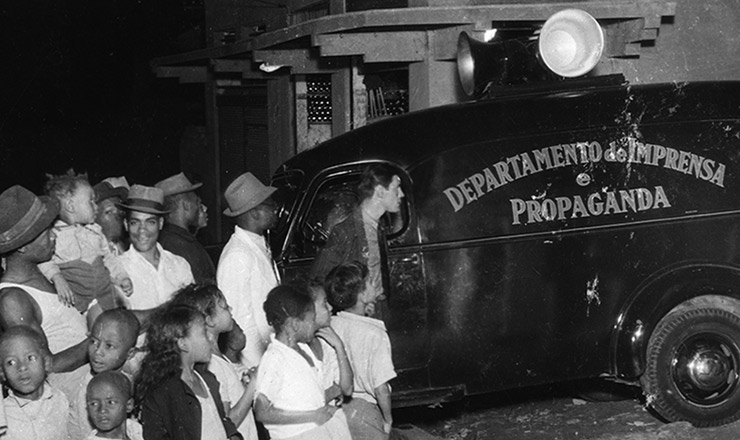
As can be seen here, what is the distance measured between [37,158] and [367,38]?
21253 millimetres

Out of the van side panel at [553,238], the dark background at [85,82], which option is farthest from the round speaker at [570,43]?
the dark background at [85,82]

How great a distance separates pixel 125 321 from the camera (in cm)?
530

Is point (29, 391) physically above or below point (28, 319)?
below

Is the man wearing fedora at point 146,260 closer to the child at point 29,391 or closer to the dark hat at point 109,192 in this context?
the child at point 29,391

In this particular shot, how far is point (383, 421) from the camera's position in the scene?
607 centimetres

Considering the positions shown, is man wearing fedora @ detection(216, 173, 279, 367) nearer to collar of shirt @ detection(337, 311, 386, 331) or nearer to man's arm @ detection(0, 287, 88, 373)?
collar of shirt @ detection(337, 311, 386, 331)

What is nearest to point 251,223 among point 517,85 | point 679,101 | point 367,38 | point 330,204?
point 330,204

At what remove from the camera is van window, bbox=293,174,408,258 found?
7.79m

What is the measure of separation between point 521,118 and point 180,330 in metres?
3.58

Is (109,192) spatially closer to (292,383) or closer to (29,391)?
(29,391)

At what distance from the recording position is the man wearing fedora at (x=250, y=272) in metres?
6.61

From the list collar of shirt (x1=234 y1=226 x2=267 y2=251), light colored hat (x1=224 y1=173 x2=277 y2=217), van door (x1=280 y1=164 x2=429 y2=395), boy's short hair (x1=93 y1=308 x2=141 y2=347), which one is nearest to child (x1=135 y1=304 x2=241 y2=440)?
boy's short hair (x1=93 y1=308 x2=141 y2=347)

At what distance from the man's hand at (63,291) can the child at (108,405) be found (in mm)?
1032

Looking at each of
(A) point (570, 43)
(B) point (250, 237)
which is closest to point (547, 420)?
(A) point (570, 43)
